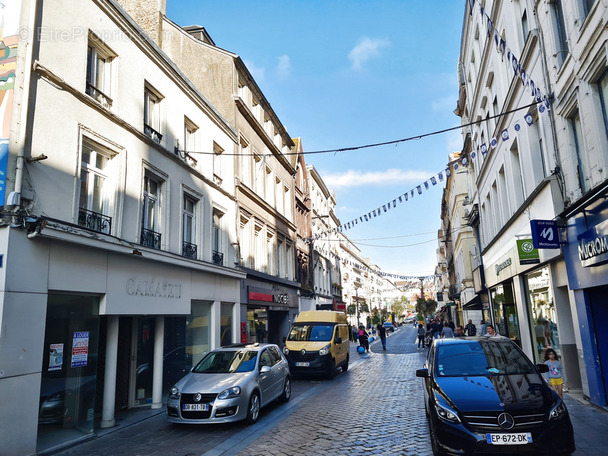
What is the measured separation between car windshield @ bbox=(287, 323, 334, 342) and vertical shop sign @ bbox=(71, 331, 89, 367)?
9.28 m

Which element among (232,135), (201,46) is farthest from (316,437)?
(201,46)

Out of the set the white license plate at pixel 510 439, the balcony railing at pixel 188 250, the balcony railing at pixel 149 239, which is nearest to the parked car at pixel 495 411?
the white license plate at pixel 510 439

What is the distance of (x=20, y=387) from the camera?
7.18 m

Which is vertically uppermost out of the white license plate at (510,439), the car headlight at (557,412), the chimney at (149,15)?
the chimney at (149,15)

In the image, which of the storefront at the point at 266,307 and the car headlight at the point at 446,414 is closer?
the car headlight at the point at 446,414

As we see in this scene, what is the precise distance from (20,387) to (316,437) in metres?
4.99

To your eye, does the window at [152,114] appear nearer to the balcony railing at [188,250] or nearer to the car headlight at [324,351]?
the balcony railing at [188,250]

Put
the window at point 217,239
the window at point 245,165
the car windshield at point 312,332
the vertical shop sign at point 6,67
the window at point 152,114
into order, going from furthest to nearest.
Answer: the window at point 245,165 → the car windshield at point 312,332 → the window at point 217,239 → the window at point 152,114 → the vertical shop sign at point 6,67

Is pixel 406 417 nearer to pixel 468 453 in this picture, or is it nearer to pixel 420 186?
pixel 468 453

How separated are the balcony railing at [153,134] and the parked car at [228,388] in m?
6.44

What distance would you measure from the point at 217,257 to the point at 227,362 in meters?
7.00

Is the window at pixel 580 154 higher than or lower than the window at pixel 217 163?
lower

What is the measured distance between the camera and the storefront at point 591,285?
8.11 meters

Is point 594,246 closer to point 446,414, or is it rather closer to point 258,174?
point 446,414
